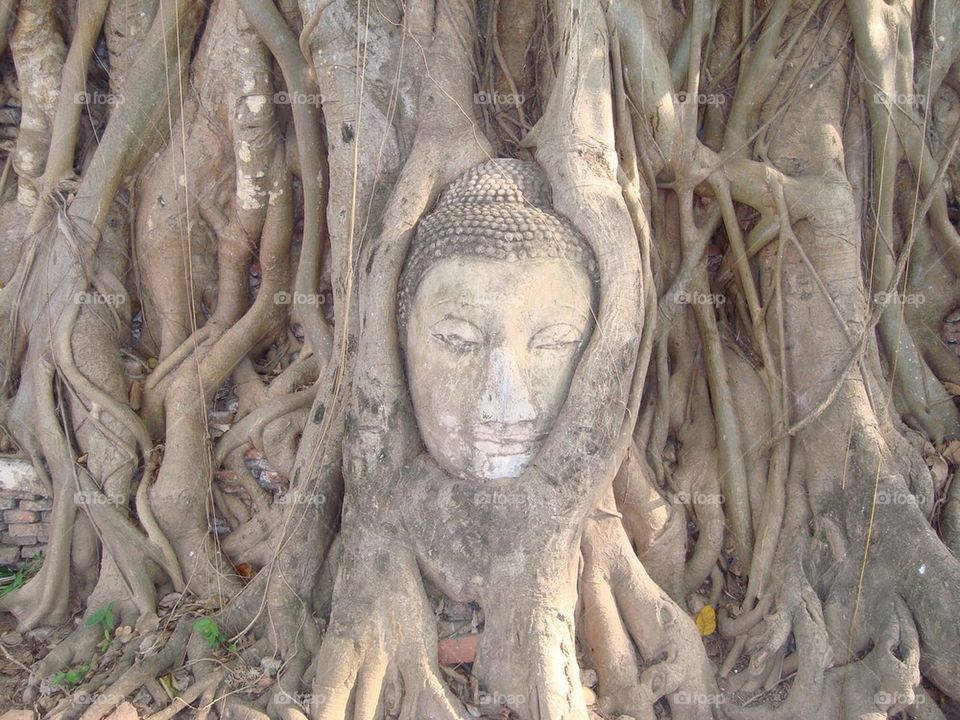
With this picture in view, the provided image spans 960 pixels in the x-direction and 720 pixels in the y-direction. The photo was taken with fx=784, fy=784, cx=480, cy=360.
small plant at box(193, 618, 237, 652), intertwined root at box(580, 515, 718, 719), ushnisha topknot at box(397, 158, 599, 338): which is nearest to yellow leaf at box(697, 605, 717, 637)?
intertwined root at box(580, 515, 718, 719)

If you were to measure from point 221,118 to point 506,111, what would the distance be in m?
1.32

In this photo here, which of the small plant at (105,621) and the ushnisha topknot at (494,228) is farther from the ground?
the ushnisha topknot at (494,228)

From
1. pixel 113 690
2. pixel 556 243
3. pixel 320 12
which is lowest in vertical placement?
pixel 113 690

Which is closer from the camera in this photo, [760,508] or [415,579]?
[415,579]

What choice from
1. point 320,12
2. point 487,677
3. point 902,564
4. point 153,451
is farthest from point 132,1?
point 902,564

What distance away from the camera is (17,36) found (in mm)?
3662

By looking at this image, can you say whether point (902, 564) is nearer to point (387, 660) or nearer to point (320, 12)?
point (387, 660)

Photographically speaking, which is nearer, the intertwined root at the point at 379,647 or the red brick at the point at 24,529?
the intertwined root at the point at 379,647

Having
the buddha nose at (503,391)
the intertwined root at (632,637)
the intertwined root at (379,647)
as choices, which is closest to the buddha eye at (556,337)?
the buddha nose at (503,391)

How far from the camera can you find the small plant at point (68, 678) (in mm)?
2816

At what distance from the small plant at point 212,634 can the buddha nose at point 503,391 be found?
1294 mm

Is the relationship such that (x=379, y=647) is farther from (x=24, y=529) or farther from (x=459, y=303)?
(x=24, y=529)

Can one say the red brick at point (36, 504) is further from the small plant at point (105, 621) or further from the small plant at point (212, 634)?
the small plant at point (212, 634)

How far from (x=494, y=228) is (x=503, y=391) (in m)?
0.55
